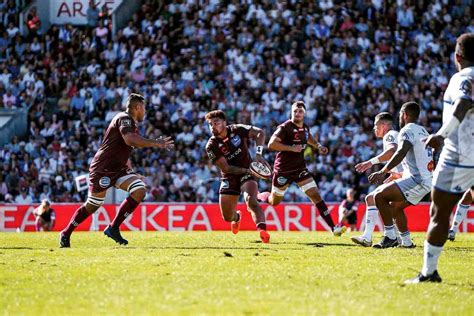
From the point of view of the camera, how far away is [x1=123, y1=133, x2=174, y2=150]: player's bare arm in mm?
15477

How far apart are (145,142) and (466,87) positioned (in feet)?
22.4

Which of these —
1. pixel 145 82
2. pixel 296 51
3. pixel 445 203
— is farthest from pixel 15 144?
pixel 445 203

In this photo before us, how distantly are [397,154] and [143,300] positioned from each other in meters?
5.55

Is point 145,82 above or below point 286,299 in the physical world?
above

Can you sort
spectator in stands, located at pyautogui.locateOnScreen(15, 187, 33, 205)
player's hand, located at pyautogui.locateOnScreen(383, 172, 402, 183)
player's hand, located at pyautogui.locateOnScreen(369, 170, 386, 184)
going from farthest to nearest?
spectator in stands, located at pyautogui.locateOnScreen(15, 187, 33, 205)
player's hand, located at pyautogui.locateOnScreen(383, 172, 402, 183)
player's hand, located at pyautogui.locateOnScreen(369, 170, 386, 184)

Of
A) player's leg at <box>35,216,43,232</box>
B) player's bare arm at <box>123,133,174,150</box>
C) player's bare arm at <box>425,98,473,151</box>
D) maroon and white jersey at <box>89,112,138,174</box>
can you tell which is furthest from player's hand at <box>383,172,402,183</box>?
player's leg at <box>35,216,43,232</box>

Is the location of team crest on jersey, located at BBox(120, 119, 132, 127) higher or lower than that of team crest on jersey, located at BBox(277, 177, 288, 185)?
higher

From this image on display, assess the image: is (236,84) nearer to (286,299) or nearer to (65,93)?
(65,93)

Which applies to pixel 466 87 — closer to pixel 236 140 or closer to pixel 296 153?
pixel 236 140

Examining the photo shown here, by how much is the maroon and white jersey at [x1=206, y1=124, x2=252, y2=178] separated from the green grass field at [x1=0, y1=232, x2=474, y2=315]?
7.34ft

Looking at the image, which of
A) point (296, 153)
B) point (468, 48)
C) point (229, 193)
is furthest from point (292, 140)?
point (468, 48)

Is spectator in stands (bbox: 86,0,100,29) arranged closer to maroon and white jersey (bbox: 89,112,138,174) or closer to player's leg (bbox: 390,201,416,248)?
maroon and white jersey (bbox: 89,112,138,174)

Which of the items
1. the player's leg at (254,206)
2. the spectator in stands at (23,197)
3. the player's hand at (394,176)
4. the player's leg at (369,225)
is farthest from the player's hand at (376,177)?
the spectator in stands at (23,197)

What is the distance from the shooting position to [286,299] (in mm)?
9125
